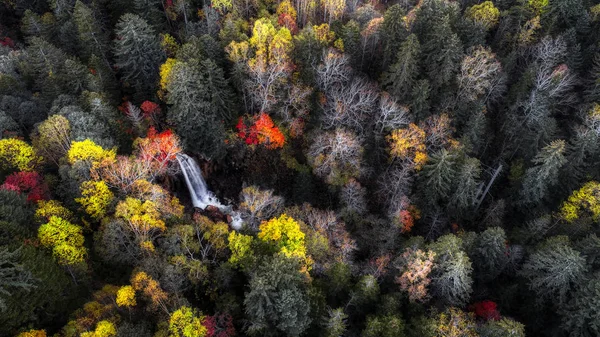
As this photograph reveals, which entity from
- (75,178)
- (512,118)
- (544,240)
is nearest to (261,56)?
(75,178)

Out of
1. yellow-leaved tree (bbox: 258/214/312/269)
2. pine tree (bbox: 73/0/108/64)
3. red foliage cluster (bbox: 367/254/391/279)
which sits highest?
pine tree (bbox: 73/0/108/64)

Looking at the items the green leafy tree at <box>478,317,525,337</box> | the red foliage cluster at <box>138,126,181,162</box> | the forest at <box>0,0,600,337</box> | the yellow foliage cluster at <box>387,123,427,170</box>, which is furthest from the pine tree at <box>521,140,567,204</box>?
the red foliage cluster at <box>138,126,181,162</box>

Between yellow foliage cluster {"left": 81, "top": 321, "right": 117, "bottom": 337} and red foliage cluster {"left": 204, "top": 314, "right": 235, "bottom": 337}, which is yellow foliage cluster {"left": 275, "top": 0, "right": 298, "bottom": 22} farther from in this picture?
yellow foliage cluster {"left": 81, "top": 321, "right": 117, "bottom": 337}

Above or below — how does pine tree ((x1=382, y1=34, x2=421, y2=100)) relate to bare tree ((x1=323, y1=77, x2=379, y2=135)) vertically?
above

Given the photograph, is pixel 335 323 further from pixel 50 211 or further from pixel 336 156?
pixel 50 211

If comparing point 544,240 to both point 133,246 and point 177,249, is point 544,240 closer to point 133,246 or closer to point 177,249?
point 177,249

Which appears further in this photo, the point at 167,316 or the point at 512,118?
the point at 512,118

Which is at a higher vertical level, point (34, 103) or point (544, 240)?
point (34, 103)
